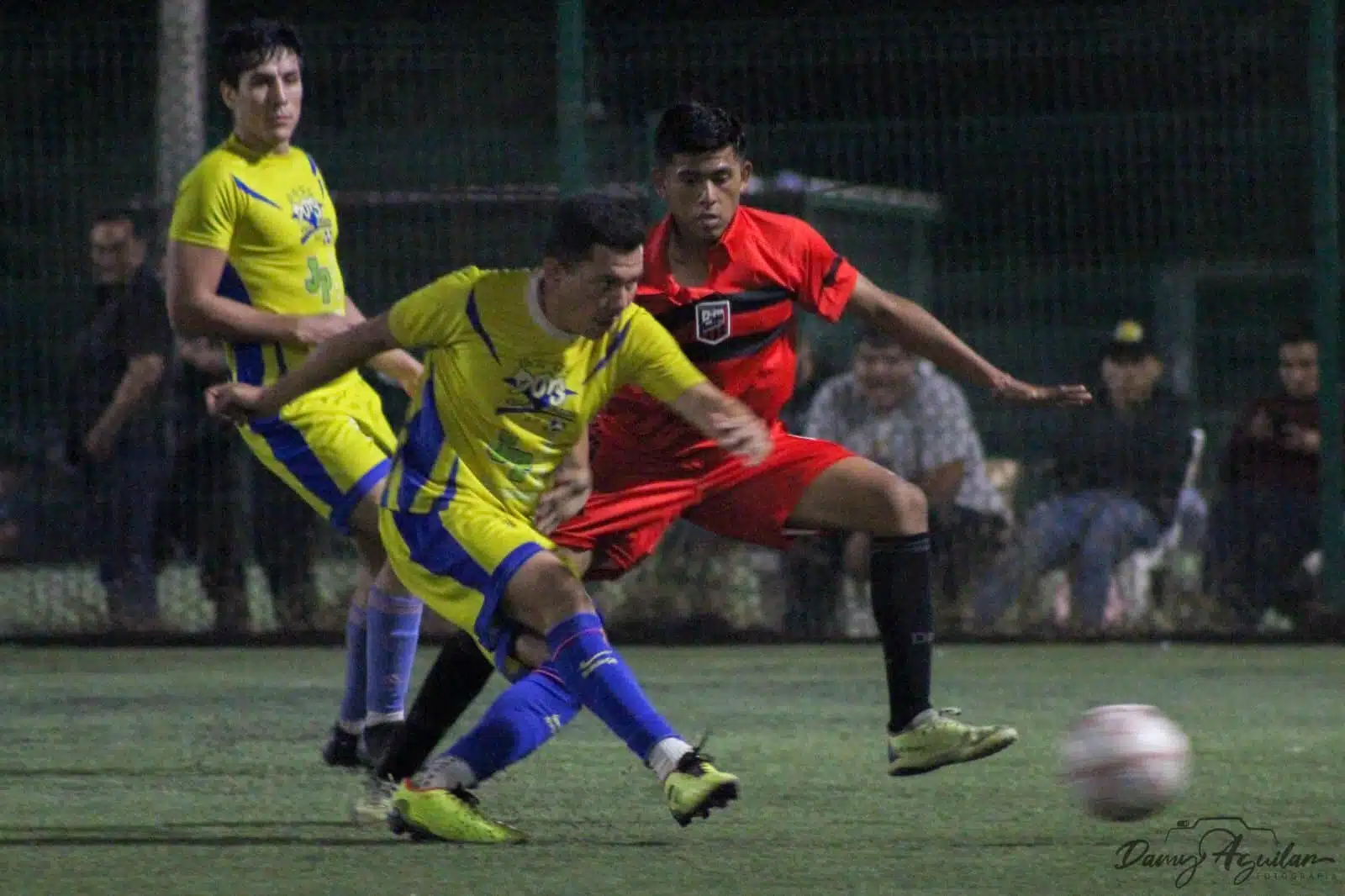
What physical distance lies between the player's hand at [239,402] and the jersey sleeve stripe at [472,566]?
0.46 m

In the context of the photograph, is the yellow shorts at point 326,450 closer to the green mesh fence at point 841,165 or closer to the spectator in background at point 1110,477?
the green mesh fence at point 841,165

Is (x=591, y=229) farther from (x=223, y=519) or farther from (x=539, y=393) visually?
(x=223, y=519)

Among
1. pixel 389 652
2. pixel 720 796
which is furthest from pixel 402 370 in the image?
pixel 720 796

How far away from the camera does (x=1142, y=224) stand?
10992 mm

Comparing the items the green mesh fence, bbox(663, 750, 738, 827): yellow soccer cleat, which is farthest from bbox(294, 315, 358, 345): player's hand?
the green mesh fence

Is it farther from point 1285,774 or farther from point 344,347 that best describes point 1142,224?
point 344,347

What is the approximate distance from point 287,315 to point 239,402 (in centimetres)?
110

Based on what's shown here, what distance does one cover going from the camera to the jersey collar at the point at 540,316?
18.8ft

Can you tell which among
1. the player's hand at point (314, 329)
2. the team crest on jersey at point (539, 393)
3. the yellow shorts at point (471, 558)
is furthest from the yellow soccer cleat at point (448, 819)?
the player's hand at point (314, 329)

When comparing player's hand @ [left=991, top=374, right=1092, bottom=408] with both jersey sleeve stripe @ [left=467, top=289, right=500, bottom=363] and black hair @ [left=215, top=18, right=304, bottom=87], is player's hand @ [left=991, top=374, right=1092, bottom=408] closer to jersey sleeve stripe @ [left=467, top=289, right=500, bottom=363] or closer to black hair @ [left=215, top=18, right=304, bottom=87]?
jersey sleeve stripe @ [left=467, top=289, right=500, bottom=363]

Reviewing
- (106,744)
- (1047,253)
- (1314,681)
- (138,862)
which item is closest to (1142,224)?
(1047,253)

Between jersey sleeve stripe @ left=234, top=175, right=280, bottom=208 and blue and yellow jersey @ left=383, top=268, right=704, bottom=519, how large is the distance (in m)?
1.42

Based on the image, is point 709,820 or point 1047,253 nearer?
point 709,820

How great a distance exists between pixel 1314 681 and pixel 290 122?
4518 millimetres
